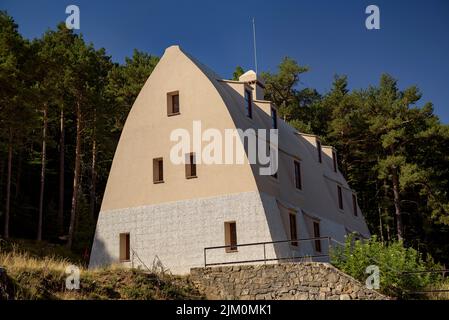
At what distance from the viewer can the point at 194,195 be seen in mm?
25594

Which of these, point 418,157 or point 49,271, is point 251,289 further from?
point 418,157

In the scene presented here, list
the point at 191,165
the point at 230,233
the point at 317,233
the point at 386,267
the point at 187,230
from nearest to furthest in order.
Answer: the point at 386,267, the point at 230,233, the point at 187,230, the point at 191,165, the point at 317,233

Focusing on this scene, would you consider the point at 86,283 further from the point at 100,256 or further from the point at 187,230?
the point at 100,256

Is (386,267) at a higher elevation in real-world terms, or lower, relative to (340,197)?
lower

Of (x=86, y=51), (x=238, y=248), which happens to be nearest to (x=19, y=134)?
(x=86, y=51)

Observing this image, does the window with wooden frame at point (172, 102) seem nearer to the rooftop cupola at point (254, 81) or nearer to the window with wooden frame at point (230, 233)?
the window with wooden frame at point (230, 233)

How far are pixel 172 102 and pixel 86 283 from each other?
38.6 ft

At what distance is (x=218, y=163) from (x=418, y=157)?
2721cm

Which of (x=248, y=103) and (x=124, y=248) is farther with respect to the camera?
(x=248, y=103)

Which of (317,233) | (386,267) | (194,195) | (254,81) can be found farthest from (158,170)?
(386,267)

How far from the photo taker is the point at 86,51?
40875 millimetres

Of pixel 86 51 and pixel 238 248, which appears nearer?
pixel 238 248

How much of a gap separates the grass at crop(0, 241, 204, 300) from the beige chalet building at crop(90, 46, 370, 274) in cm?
314

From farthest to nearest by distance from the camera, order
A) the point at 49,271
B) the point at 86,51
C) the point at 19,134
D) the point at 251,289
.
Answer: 1. the point at 86,51
2. the point at 19,134
3. the point at 251,289
4. the point at 49,271
